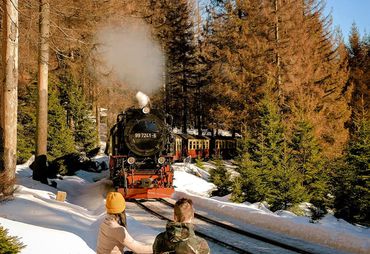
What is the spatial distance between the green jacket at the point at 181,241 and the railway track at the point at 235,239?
5.68 metres

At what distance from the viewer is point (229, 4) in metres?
30.0

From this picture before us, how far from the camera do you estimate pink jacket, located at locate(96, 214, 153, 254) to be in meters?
3.97

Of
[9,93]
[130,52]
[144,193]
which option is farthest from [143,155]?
[130,52]

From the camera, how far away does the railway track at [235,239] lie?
9.23 m

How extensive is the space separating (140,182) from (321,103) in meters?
14.2

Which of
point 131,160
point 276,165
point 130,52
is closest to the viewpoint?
point 131,160

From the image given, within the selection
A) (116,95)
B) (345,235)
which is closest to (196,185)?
(345,235)

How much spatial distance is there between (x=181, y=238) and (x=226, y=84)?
24.7m

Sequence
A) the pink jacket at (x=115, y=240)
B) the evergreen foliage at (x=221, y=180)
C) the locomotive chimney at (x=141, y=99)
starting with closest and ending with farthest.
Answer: the pink jacket at (x=115, y=240) < the locomotive chimney at (x=141, y=99) < the evergreen foliage at (x=221, y=180)

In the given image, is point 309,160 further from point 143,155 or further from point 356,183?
point 143,155

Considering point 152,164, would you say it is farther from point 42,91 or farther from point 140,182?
point 42,91

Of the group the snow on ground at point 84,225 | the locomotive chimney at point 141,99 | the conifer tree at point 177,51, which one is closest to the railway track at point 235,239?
the snow on ground at point 84,225

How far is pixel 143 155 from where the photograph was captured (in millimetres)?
16984

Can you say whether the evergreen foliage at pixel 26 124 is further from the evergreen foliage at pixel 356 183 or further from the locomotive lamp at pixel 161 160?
the evergreen foliage at pixel 356 183
